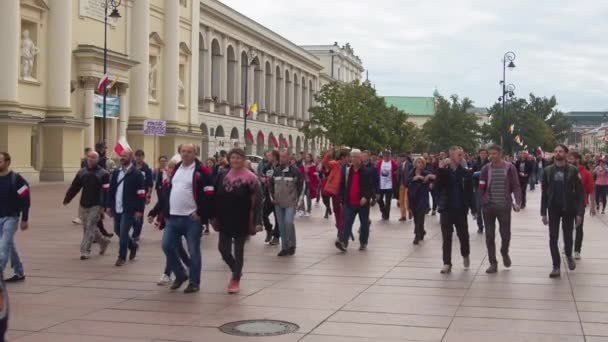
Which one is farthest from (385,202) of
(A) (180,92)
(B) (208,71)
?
(B) (208,71)

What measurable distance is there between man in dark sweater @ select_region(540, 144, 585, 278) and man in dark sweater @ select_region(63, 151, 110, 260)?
681 centimetres

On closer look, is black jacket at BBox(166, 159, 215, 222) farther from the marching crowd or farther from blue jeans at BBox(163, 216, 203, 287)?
blue jeans at BBox(163, 216, 203, 287)

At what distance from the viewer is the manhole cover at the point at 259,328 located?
8.12 meters

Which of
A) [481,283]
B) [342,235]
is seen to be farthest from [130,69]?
[481,283]

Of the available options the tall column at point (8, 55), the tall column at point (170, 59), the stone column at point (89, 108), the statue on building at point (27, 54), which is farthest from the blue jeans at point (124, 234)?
the tall column at point (170, 59)

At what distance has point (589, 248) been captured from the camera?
1619cm

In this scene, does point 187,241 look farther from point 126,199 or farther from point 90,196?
point 90,196

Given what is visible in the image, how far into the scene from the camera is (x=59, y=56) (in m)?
40.9

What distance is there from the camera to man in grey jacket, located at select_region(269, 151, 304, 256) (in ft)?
47.8

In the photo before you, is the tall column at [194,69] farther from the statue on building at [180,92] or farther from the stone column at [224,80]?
the stone column at [224,80]

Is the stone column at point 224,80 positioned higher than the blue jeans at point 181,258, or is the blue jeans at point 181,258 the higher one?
the stone column at point 224,80

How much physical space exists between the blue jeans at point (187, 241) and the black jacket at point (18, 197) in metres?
1.98

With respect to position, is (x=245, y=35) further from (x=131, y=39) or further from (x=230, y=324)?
(x=230, y=324)

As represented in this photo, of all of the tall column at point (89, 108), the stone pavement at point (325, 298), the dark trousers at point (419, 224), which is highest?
the tall column at point (89, 108)
